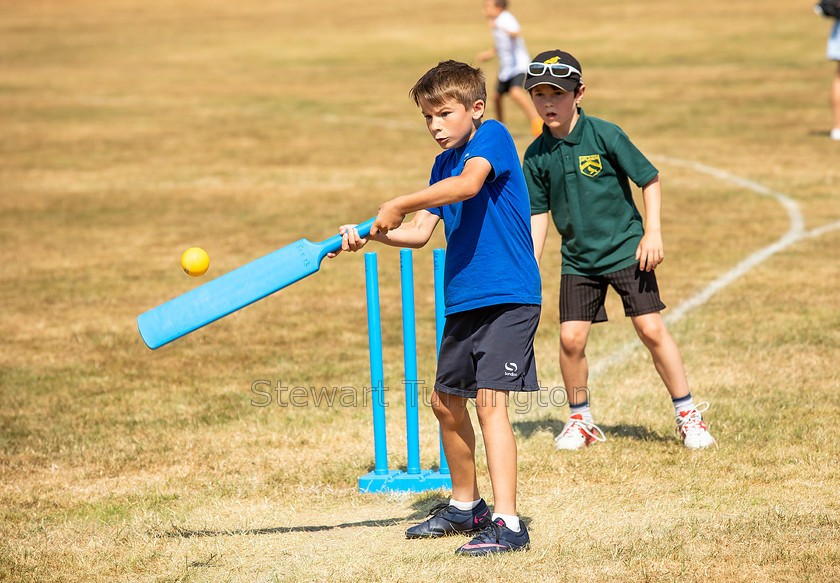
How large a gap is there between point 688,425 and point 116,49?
30.6 m

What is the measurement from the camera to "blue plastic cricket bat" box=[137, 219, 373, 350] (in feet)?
12.7

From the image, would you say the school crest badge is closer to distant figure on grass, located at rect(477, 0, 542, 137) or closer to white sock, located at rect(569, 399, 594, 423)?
white sock, located at rect(569, 399, 594, 423)

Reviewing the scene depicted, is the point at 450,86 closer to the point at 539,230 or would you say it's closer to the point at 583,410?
the point at 539,230

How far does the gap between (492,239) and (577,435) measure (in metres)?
1.59

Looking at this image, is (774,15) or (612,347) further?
(774,15)

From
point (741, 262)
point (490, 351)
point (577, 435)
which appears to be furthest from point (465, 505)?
point (741, 262)

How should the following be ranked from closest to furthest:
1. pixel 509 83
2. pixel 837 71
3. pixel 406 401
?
pixel 406 401
pixel 837 71
pixel 509 83

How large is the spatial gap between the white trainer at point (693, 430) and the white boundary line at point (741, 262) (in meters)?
1.33

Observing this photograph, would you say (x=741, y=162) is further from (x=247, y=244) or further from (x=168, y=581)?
(x=168, y=581)

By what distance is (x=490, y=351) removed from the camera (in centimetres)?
372

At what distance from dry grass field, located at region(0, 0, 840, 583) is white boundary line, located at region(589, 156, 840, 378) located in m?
0.04

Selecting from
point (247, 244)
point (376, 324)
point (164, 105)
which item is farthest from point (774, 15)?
point (376, 324)

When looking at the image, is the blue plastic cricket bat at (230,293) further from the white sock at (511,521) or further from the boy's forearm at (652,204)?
the boy's forearm at (652,204)

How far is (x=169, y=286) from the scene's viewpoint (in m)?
8.80
